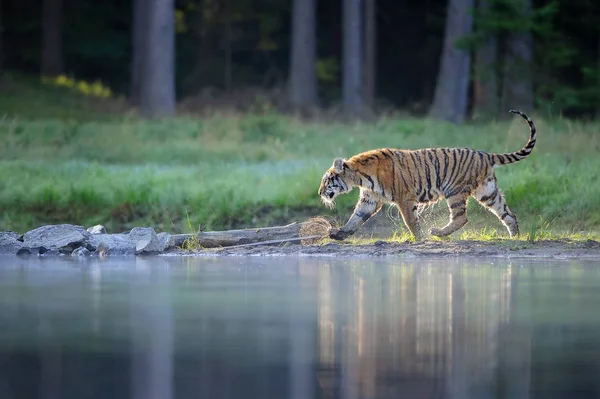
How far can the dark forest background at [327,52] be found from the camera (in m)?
36.6

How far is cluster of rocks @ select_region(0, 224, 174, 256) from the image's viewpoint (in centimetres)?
1761

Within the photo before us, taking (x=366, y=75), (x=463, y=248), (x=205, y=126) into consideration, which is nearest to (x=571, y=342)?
(x=463, y=248)

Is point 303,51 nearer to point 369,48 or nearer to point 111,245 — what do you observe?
point 369,48

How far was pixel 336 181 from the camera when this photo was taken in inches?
689

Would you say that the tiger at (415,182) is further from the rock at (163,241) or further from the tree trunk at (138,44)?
the tree trunk at (138,44)

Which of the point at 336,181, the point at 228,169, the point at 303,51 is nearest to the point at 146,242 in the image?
the point at 336,181

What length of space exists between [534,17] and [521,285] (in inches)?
899

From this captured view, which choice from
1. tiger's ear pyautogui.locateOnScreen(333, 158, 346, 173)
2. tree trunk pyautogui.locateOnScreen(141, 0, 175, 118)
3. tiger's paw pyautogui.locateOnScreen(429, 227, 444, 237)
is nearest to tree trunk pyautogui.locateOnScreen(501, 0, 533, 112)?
tree trunk pyautogui.locateOnScreen(141, 0, 175, 118)

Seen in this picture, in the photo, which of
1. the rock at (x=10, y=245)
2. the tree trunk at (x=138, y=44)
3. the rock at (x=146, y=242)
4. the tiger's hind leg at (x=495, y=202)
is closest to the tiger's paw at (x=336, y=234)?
the tiger's hind leg at (x=495, y=202)

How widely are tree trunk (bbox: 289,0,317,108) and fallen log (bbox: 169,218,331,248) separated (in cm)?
2470

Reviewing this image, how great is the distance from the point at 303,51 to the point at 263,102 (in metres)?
3.34

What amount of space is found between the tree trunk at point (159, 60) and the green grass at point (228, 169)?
502 centimetres

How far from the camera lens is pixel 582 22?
39688mm

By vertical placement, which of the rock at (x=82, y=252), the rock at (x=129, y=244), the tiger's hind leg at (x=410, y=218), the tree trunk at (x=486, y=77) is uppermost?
the tree trunk at (x=486, y=77)
